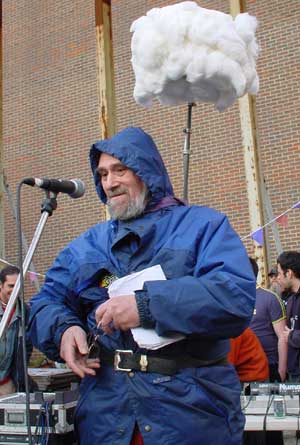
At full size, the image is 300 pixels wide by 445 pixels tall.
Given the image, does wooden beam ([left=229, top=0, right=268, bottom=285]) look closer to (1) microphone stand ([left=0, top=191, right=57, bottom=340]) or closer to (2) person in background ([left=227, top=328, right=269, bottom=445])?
(2) person in background ([left=227, top=328, right=269, bottom=445])

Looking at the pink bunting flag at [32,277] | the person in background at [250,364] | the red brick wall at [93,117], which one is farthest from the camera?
the pink bunting flag at [32,277]

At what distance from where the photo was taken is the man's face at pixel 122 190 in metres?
1.86

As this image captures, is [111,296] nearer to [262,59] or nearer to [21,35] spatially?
[262,59]

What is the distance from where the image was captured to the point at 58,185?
2.11 metres

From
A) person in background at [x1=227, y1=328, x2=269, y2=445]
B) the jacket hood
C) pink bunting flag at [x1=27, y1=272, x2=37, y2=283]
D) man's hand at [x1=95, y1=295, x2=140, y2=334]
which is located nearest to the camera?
man's hand at [x1=95, y1=295, x2=140, y2=334]

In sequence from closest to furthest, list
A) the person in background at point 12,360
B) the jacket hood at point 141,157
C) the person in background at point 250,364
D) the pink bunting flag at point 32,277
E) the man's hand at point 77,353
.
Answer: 1. the man's hand at point 77,353
2. the jacket hood at point 141,157
3. the person in background at point 250,364
4. the person in background at point 12,360
5. the pink bunting flag at point 32,277

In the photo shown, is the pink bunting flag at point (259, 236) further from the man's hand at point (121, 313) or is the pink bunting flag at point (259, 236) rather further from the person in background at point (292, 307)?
the man's hand at point (121, 313)

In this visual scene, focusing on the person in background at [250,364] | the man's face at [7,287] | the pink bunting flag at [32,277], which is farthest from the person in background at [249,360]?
the pink bunting flag at [32,277]

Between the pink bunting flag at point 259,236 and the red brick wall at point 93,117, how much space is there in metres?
2.74

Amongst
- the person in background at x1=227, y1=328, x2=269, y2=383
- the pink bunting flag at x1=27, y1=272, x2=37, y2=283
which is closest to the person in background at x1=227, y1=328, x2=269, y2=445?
the person in background at x1=227, y1=328, x2=269, y2=383

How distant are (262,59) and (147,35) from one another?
596cm

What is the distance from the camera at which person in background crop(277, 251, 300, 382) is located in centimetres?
399

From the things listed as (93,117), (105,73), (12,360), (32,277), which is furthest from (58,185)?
(93,117)

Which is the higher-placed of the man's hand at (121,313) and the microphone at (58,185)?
the microphone at (58,185)
